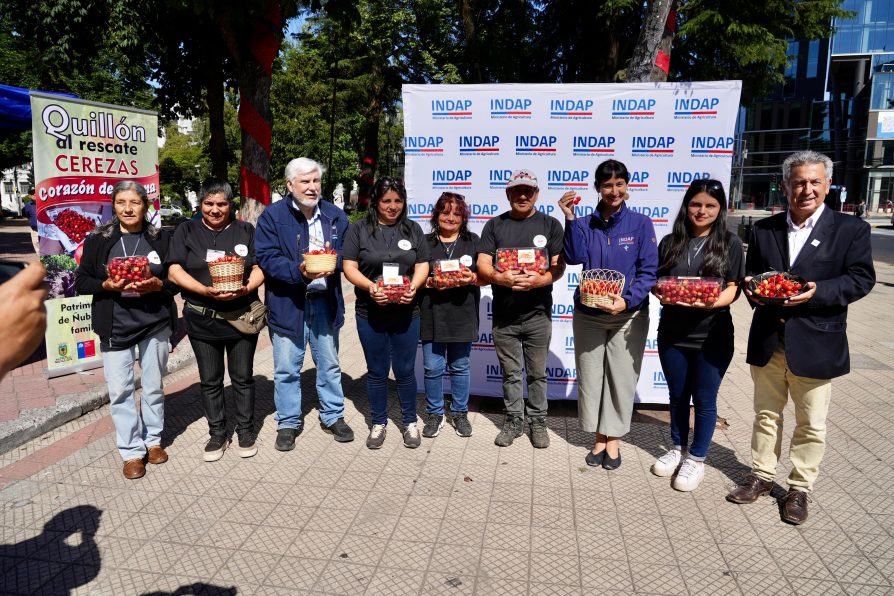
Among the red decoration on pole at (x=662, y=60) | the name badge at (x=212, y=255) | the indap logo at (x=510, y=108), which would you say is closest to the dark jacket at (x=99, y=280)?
the name badge at (x=212, y=255)

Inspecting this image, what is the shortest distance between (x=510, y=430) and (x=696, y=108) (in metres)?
3.12

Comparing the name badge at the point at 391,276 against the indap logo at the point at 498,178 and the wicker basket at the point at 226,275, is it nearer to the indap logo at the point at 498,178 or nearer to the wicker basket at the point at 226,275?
the wicker basket at the point at 226,275

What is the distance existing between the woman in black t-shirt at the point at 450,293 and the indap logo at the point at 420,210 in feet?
2.54

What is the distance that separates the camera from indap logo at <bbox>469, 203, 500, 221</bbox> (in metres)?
5.28

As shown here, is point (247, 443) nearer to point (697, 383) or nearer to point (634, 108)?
point (697, 383)

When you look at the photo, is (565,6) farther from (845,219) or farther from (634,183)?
(845,219)

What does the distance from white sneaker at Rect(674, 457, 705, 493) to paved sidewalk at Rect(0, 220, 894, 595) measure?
65mm

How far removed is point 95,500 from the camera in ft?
12.3

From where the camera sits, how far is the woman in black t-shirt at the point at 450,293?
4.33 metres

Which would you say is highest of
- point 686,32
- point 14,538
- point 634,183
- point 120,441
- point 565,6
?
point 565,6

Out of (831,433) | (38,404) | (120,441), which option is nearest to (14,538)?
(120,441)

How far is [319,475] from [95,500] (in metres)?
1.42

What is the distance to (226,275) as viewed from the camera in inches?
156

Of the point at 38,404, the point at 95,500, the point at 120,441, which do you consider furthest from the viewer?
the point at 38,404
